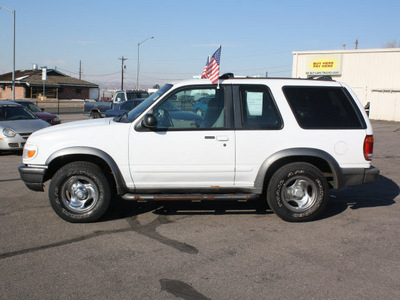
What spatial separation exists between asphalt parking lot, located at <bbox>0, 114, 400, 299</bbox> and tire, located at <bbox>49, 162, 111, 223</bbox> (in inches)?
6.9

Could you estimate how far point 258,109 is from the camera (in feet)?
19.6

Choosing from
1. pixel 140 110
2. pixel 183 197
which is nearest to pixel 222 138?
pixel 183 197

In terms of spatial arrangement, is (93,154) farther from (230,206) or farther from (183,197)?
(230,206)

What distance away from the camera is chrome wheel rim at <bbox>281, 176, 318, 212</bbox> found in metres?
5.93

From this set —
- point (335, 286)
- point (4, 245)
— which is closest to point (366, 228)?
point (335, 286)

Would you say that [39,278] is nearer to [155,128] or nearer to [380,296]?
[155,128]

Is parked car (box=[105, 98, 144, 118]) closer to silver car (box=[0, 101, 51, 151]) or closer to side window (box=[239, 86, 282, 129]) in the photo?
silver car (box=[0, 101, 51, 151])

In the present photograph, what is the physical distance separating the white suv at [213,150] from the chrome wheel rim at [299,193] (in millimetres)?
14

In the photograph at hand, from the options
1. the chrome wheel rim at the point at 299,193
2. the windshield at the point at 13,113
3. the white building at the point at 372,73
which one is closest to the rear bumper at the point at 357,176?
the chrome wheel rim at the point at 299,193

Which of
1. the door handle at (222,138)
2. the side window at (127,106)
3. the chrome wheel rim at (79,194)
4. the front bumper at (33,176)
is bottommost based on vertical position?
the chrome wheel rim at (79,194)

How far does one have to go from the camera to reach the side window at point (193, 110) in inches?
228

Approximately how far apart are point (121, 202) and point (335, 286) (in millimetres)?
3989

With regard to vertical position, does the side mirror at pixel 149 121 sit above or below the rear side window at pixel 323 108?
below

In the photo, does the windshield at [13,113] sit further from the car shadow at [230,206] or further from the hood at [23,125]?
the car shadow at [230,206]
